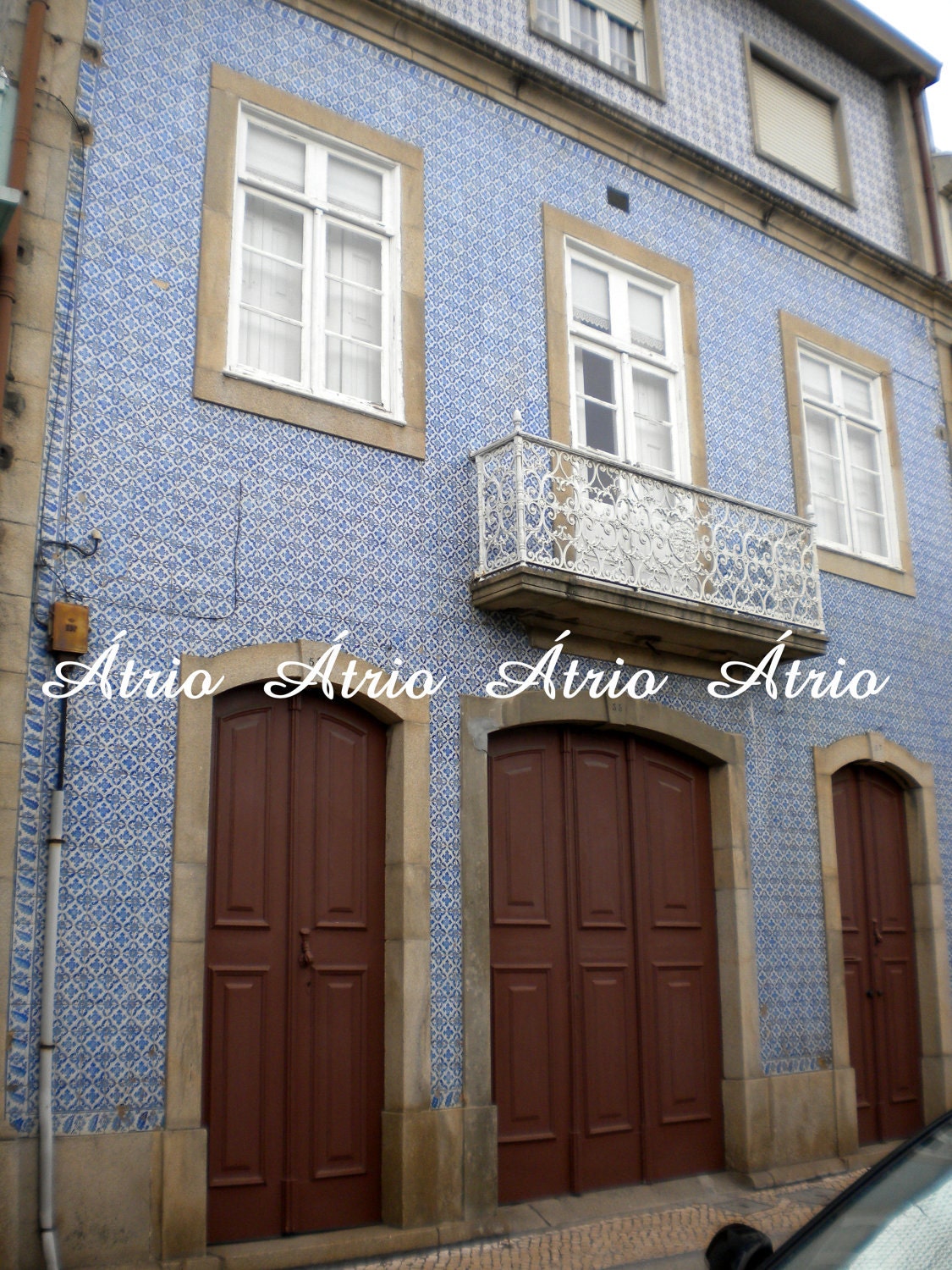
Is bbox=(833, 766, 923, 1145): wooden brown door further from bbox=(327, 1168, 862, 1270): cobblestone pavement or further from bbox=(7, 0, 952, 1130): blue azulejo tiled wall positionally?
bbox=(327, 1168, 862, 1270): cobblestone pavement

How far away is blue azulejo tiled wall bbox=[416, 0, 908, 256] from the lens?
9047 mm

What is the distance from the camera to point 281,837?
661 cm

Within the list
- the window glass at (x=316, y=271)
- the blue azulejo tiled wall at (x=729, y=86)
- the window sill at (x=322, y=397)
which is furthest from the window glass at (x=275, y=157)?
the blue azulejo tiled wall at (x=729, y=86)

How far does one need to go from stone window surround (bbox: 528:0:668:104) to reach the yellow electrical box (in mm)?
5571

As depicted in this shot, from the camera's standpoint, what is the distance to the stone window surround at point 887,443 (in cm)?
977

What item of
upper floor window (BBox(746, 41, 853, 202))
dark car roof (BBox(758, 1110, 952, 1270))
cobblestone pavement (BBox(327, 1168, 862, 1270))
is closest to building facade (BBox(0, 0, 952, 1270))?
cobblestone pavement (BBox(327, 1168, 862, 1270))

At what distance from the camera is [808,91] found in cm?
1127

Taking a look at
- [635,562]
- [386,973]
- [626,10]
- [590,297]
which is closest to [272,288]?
[590,297]

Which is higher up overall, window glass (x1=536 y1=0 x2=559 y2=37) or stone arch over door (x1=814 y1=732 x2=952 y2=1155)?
window glass (x1=536 y1=0 x2=559 y2=37)

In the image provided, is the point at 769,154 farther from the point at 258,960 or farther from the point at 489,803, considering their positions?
the point at 258,960

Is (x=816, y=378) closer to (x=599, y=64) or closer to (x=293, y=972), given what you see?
(x=599, y=64)

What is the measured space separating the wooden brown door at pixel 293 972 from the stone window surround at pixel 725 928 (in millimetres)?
528

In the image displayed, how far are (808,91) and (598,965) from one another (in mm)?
7742

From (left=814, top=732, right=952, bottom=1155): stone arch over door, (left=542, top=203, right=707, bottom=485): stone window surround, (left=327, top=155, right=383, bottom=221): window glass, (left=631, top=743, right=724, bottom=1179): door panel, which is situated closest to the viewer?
(left=327, top=155, right=383, bottom=221): window glass
